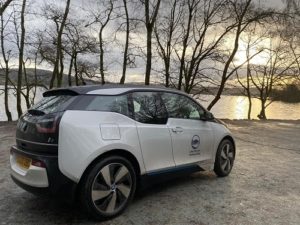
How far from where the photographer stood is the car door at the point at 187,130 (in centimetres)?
543

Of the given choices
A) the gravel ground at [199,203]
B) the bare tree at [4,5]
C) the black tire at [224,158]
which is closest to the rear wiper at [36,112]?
the gravel ground at [199,203]

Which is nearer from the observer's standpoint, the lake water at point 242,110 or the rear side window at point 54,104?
the rear side window at point 54,104

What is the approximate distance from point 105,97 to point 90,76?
2556 cm

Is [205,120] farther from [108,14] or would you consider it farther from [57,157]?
[108,14]

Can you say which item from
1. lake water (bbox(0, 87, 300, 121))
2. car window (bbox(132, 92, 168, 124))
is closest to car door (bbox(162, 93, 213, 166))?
car window (bbox(132, 92, 168, 124))

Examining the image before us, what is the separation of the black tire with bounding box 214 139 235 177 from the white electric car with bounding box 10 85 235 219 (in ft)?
3.37

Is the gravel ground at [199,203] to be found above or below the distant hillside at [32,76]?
below

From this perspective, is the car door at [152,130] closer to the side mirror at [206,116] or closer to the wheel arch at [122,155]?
the wheel arch at [122,155]

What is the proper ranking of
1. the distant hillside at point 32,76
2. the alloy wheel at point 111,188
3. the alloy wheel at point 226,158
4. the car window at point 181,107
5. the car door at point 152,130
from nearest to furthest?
1. the alloy wheel at point 111,188
2. the car door at point 152,130
3. the car window at point 181,107
4. the alloy wheel at point 226,158
5. the distant hillside at point 32,76

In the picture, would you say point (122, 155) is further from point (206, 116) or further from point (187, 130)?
point (206, 116)

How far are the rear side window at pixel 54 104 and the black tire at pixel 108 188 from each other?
816 mm

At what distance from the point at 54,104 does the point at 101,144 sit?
2.70 feet

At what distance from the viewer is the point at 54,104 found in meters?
4.50

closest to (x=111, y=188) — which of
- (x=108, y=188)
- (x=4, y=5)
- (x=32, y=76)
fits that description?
(x=108, y=188)
